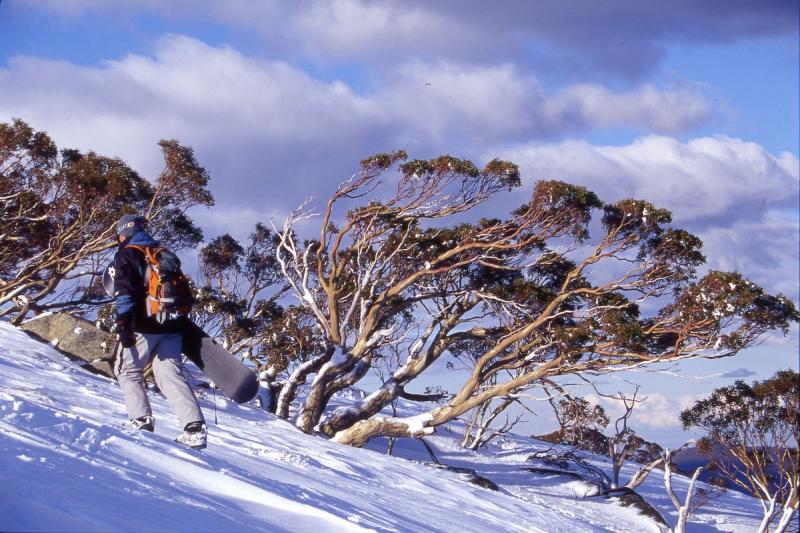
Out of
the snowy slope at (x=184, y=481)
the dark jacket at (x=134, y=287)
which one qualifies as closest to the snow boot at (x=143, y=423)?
the snowy slope at (x=184, y=481)

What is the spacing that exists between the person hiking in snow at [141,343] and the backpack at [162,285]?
1.1 inches

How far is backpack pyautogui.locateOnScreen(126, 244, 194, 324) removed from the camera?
5.63 metres

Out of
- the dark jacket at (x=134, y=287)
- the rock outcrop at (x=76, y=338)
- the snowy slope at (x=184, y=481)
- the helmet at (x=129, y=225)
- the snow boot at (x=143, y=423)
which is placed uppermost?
the helmet at (x=129, y=225)

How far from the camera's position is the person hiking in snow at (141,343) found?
5.61 m

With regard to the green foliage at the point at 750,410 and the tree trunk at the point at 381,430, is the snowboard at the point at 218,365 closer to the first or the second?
the tree trunk at the point at 381,430

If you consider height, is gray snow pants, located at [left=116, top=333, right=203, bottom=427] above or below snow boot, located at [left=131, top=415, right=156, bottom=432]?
above

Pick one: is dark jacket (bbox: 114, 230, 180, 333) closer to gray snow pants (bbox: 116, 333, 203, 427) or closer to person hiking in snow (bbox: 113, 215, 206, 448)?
person hiking in snow (bbox: 113, 215, 206, 448)

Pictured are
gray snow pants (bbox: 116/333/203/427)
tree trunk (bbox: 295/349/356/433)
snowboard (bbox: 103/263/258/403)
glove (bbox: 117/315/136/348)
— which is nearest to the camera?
glove (bbox: 117/315/136/348)

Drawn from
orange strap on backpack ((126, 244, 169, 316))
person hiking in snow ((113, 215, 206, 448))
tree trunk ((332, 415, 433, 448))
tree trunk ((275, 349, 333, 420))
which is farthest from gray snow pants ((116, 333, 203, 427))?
tree trunk ((275, 349, 333, 420))

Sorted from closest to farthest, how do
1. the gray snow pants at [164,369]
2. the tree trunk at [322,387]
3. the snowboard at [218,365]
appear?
the gray snow pants at [164,369]
the snowboard at [218,365]
the tree trunk at [322,387]

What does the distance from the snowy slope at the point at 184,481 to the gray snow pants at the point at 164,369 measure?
0.29 m

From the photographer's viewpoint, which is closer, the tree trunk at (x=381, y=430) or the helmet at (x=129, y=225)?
the helmet at (x=129, y=225)

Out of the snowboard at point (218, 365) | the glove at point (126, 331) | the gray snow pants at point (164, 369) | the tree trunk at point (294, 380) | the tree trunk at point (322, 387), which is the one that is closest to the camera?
the glove at point (126, 331)

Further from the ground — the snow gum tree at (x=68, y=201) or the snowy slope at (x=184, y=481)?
the snow gum tree at (x=68, y=201)
